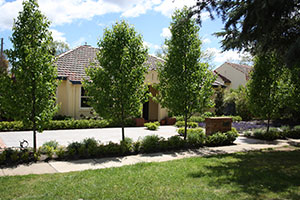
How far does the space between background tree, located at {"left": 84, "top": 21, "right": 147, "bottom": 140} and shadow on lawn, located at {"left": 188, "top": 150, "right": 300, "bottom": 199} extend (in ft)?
12.4

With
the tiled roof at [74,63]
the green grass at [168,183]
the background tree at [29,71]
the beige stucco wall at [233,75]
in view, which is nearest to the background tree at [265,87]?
the green grass at [168,183]

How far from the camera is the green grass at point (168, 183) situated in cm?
473

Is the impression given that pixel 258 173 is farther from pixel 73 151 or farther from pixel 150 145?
pixel 73 151

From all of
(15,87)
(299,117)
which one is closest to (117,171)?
(15,87)

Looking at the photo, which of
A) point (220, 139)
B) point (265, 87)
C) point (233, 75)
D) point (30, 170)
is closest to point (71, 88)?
point (220, 139)

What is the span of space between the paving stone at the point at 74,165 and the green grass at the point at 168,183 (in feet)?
2.01

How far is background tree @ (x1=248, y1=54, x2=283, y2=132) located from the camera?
40.1 ft

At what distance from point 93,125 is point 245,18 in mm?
11732

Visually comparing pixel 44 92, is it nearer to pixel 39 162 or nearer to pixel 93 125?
pixel 39 162

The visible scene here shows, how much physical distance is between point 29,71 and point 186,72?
588 centimetres

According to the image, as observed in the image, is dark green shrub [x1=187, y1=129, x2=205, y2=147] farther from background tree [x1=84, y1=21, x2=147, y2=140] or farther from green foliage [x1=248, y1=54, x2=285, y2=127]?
green foliage [x1=248, y1=54, x2=285, y2=127]

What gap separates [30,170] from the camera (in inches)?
257

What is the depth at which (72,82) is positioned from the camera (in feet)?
54.5

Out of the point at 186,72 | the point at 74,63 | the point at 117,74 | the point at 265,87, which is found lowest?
the point at 265,87
